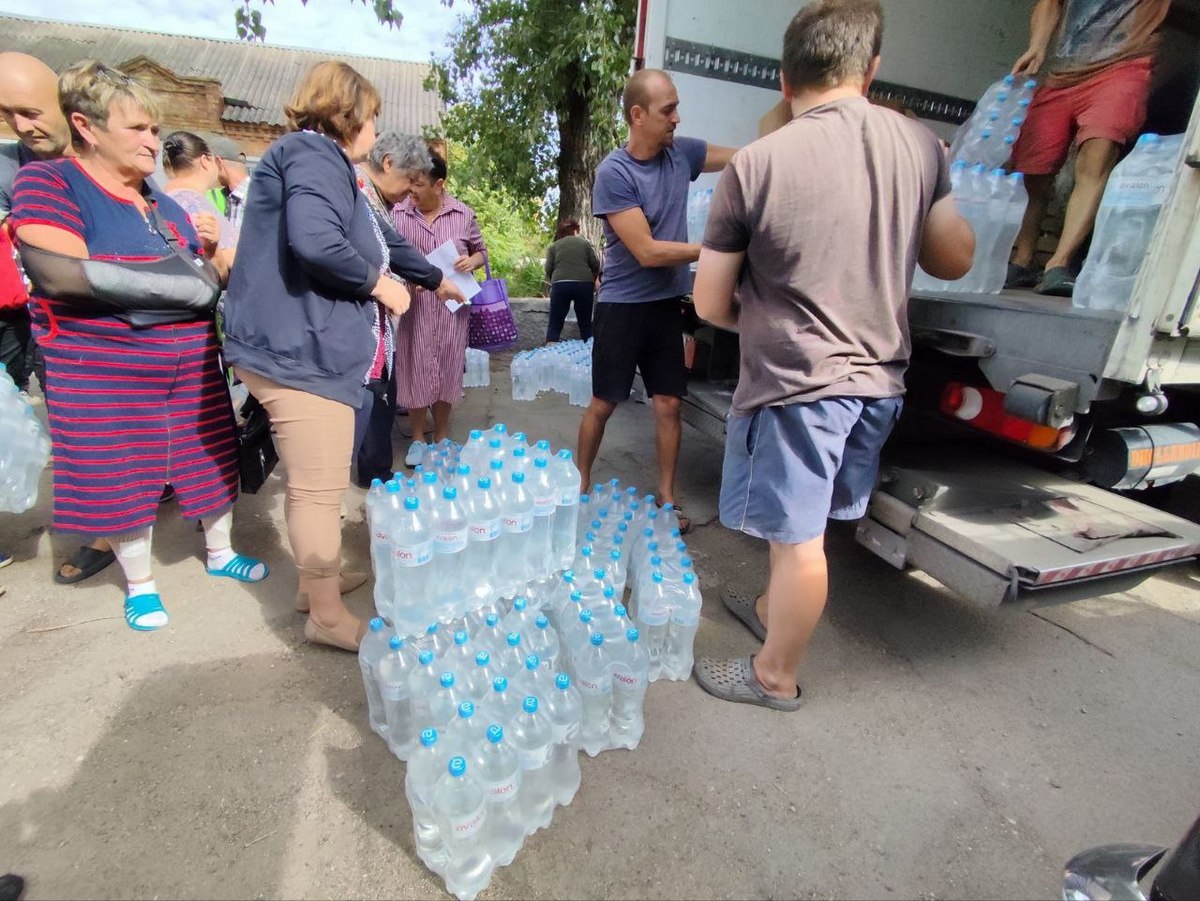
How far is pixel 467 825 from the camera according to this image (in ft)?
5.15

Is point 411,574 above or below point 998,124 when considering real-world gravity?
below

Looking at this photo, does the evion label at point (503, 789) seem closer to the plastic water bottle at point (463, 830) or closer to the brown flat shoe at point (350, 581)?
the plastic water bottle at point (463, 830)

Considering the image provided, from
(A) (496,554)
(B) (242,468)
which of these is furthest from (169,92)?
(A) (496,554)

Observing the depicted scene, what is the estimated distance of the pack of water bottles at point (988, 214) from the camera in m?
2.98

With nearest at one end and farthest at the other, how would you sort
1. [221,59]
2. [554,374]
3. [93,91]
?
[93,91] < [554,374] < [221,59]

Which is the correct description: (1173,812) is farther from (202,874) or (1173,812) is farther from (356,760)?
(202,874)

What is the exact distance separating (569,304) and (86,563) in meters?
5.68

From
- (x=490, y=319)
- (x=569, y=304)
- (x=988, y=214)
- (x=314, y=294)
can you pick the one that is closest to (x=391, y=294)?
(x=314, y=294)

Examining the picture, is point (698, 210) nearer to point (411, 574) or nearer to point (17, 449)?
point (411, 574)

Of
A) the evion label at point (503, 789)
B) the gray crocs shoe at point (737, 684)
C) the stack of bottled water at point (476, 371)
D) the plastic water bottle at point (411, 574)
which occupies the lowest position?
the gray crocs shoe at point (737, 684)

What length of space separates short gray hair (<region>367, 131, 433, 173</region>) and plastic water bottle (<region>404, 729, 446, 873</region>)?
2.41m

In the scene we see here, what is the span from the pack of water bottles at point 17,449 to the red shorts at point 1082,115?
5239mm

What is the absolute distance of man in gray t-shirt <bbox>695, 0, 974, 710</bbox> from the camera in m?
1.82

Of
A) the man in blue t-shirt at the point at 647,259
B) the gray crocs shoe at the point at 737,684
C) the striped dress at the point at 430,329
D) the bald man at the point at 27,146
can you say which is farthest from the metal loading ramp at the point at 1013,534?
the bald man at the point at 27,146
